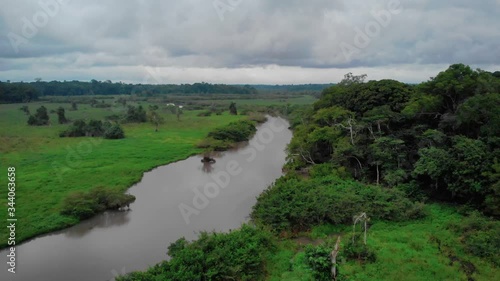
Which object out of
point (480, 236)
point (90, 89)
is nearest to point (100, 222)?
point (480, 236)

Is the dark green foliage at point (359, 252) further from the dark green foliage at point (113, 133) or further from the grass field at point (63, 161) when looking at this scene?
the dark green foliage at point (113, 133)

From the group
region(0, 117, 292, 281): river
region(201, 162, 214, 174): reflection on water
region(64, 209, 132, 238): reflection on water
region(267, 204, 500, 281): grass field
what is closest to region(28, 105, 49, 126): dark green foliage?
region(0, 117, 292, 281): river

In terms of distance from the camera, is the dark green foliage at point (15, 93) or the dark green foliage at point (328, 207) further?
the dark green foliage at point (15, 93)

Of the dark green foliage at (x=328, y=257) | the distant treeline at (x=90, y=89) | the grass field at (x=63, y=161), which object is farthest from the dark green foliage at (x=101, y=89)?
the dark green foliage at (x=328, y=257)

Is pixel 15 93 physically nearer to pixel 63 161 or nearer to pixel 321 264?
pixel 63 161

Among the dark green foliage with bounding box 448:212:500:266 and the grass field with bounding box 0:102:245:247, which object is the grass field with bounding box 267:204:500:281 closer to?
the dark green foliage with bounding box 448:212:500:266

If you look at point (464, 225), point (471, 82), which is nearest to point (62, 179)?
point (464, 225)
